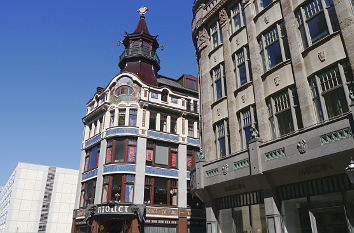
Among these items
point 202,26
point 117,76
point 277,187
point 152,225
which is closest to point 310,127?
point 277,187

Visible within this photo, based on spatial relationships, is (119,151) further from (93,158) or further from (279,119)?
(279,119)

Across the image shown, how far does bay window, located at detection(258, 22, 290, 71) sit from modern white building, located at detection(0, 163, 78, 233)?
91503 millimetres

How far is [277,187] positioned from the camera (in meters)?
14.4

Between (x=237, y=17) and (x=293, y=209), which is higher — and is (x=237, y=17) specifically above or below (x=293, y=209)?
above

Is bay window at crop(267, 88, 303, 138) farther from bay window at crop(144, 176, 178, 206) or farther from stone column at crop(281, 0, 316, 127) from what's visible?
bay window at crop(144, 176, 178, 206)

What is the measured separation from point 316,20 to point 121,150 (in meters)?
21.1

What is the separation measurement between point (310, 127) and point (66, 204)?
95.3m

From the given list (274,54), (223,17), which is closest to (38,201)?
(223,17)

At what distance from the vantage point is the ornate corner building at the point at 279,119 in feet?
38.9

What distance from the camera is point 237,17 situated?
1936 cm

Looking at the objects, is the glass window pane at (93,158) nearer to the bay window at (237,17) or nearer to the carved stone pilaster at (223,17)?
the carved stone pilaster at (223,17)

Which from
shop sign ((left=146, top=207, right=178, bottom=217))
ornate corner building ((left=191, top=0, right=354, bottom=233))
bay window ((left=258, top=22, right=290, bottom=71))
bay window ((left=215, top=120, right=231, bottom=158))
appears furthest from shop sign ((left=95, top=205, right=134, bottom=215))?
bay window ((left=258, top=22, right=290, bottom=71))

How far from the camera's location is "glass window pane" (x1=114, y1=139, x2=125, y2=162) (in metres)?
29.2

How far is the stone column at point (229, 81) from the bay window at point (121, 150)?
557 inches
